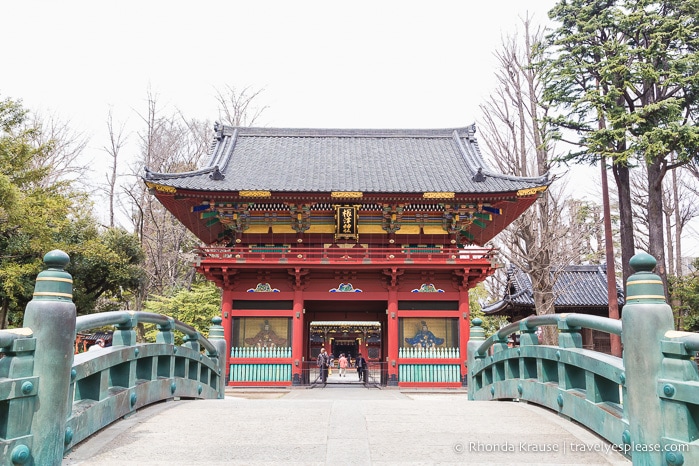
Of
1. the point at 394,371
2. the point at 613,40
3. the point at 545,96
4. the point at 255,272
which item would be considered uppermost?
the point at 613,40

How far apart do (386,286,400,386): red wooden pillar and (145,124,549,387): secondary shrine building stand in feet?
0.12

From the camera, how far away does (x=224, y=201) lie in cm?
1920

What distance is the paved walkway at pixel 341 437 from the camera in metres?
4.63

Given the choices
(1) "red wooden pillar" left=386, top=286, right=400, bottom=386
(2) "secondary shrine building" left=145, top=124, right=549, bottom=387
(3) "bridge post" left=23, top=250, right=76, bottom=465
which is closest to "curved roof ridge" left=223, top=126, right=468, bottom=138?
(2) "secondary shrine building" left=145, top=124, right=549, bottom=387

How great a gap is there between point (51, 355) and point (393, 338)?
50.9 ft

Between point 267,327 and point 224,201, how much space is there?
468 cm

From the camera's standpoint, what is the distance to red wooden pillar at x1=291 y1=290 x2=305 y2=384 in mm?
18594

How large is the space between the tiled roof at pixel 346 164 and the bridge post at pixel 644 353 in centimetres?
1464

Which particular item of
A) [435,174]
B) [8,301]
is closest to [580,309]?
[435,174]

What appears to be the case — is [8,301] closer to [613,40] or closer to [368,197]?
[368,197]

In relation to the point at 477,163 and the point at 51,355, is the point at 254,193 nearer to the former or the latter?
the point at 477,163

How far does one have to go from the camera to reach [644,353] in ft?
13.4

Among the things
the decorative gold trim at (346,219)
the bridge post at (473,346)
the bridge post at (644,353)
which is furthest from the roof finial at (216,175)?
the bridge post at (644,353)

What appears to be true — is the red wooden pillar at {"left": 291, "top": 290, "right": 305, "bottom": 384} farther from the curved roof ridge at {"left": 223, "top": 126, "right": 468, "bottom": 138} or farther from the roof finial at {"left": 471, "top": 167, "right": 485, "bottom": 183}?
the curved roof ridge at {"left": 223, "top": 126, "right": 468, "bottom": 138}
